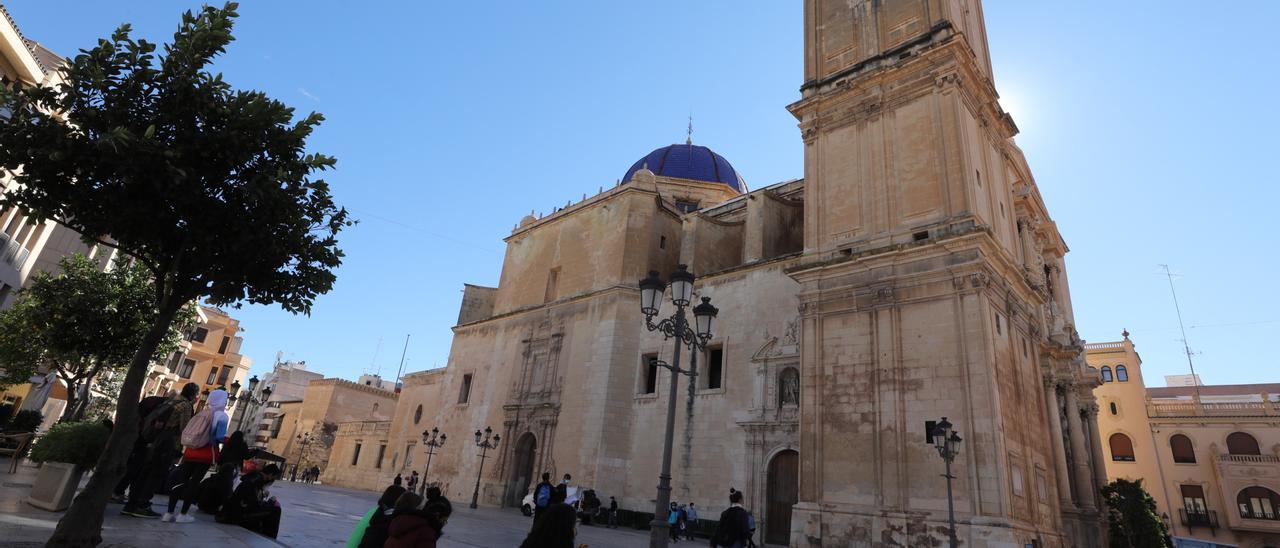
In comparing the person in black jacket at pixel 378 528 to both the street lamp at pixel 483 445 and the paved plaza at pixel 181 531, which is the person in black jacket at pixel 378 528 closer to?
the paved plaza at pixel 181 531

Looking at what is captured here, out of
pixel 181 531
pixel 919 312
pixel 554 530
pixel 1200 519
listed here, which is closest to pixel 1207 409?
pixel 1200 519

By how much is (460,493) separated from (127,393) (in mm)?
19848

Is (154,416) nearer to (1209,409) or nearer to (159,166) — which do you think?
(159,166)

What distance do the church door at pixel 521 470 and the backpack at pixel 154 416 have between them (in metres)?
15.6

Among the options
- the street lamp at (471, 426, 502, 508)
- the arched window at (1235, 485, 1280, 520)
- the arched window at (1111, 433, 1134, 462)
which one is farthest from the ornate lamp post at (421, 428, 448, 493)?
the arched window at (1235, 485, 1280, 520)

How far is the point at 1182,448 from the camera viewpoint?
102ft

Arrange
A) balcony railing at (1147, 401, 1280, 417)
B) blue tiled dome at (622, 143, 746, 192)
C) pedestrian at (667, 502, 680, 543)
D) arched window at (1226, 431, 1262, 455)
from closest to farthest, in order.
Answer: pedestrian at (667, 502, 680, 543) < arched window at (1226, 431, 1262, 455) < balcony railing at (1147, 401, 1280, 417) < blue tiled dome at (622, 143, 746, 192)

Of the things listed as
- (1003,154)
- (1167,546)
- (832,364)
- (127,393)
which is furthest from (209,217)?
(1167,546)

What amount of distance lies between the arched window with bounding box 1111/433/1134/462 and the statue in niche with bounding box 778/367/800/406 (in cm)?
2563

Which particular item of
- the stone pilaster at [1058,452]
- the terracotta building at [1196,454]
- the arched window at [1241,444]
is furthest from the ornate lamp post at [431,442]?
the arched window at [1241,444]

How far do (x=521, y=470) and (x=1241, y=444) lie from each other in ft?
107

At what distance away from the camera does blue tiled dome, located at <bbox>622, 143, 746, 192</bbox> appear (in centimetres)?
3188

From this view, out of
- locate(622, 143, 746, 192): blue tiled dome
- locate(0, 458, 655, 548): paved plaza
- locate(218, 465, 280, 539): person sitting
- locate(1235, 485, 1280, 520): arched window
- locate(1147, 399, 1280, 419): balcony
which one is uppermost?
locate(622, 143, 746, 192): blue tiled dome

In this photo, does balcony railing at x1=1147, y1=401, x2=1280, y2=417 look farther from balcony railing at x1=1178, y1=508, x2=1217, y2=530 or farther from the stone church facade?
the stone church facade
